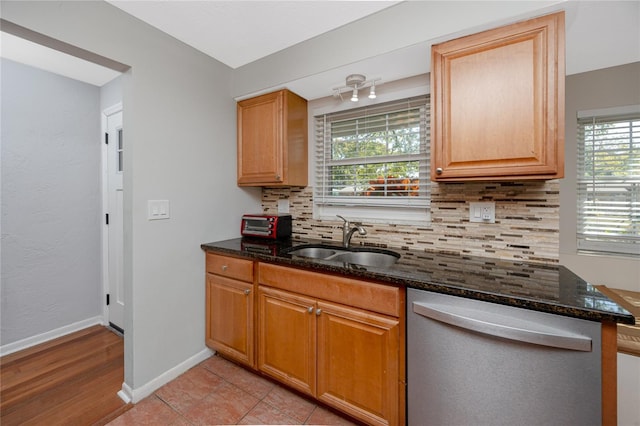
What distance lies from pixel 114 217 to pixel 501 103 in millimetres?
3218

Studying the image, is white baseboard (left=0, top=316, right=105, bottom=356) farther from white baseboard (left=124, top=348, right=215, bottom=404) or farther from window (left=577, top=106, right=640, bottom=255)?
window (left=577, top=106, right=640, bottom=255)

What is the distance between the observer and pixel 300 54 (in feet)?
6.05

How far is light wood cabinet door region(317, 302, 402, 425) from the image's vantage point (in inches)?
50.3

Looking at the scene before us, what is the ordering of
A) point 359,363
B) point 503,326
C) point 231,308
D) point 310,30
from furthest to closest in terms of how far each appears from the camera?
point 231,308 < point 310,30 < point 359,363 < point 503,326

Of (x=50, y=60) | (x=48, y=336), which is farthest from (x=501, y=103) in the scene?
(x=48, y=336)

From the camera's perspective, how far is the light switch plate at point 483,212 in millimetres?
1600

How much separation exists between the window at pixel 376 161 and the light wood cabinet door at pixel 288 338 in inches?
36.5

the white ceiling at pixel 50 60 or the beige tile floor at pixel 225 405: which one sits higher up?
the white ceiling at pixel 50 60

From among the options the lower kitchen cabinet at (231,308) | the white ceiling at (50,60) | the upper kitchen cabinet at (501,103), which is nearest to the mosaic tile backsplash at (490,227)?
the upper kitchen cabinet at (501,103)

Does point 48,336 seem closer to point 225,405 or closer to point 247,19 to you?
point 225,405

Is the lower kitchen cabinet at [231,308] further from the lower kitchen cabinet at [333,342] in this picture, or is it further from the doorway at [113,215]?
the doorway at [113,215]

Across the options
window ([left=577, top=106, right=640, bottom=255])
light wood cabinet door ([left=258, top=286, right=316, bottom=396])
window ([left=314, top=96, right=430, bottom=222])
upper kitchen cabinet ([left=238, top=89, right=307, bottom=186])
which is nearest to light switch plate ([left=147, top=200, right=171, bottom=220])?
upper kitchen cabinet ([left=238, top=89, right=307, bottom=186])

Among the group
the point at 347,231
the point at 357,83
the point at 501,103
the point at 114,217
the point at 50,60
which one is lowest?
the point at 347,231

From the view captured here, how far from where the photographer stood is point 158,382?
1739 millimetres
